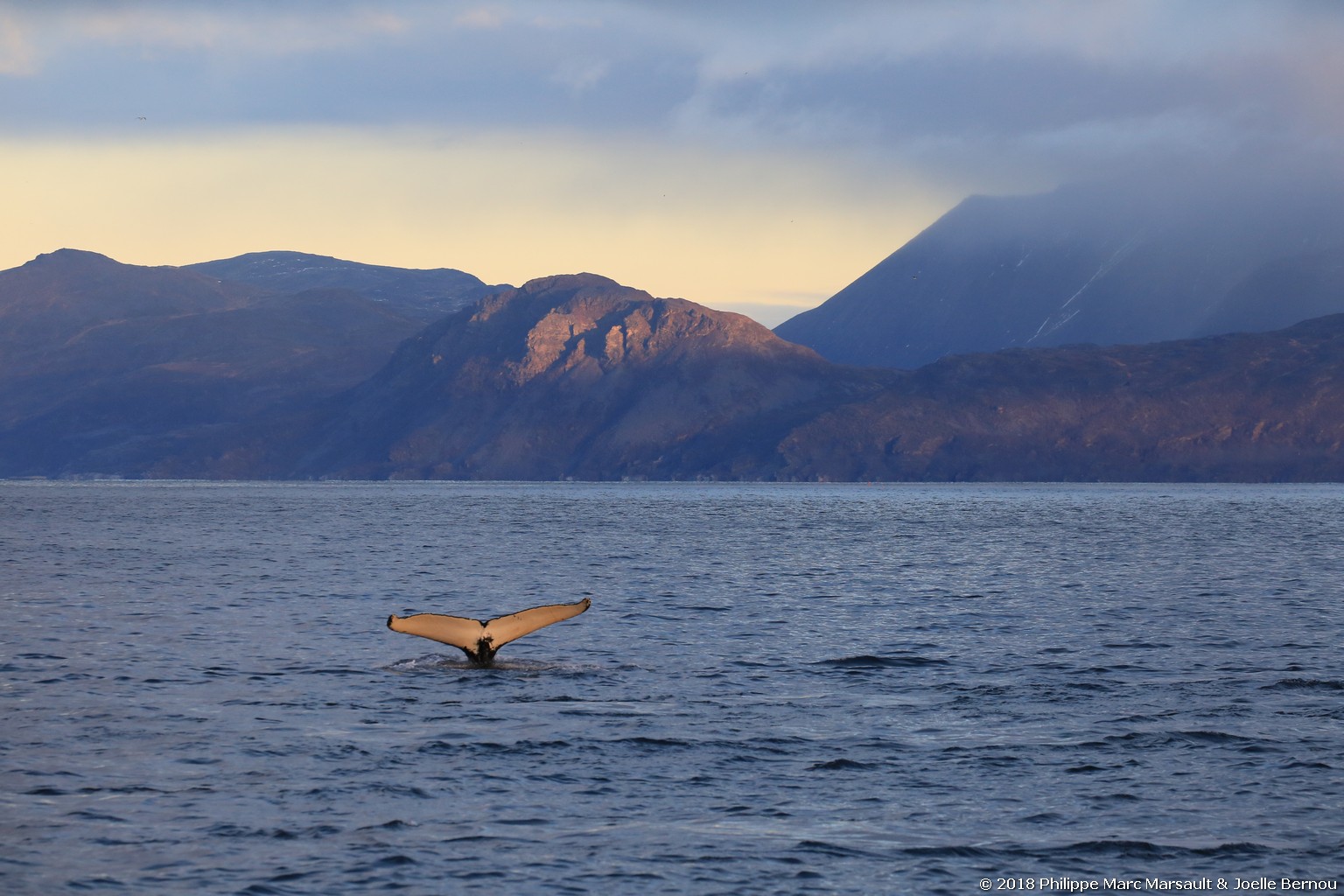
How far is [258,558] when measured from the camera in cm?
9800

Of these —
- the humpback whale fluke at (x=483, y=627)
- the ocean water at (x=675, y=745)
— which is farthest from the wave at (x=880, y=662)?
the humpback whale fluke at (x=483, y=627)

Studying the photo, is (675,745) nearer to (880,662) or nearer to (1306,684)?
(880,662)

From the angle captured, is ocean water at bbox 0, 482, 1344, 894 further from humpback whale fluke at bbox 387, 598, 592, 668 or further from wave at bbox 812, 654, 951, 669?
humpback whale fluke at bbox 387, 598, 592, 668

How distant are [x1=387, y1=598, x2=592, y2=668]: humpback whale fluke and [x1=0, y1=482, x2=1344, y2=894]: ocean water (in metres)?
0.98

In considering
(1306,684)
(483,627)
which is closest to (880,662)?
(1306,684)

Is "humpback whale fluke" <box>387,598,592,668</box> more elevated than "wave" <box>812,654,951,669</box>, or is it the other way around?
"humpback whale fluke" <box>387,598,592,668</box>

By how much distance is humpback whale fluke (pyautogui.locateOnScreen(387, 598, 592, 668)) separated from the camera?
35.3 metres

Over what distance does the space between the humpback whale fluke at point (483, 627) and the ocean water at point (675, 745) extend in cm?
98

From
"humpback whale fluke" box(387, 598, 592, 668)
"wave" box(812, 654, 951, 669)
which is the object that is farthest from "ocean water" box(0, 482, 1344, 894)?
"humpback whale fluke" box(387, 598, 592, 668)

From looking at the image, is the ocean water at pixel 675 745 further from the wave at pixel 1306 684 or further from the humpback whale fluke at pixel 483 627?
the humpback whale fluke at pixel 483 627

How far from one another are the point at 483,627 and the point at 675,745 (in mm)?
10615

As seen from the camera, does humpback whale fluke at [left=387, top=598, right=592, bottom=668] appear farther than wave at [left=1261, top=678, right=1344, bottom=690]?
No

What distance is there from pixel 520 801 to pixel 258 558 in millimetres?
77835

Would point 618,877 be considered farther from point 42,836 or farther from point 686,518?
point 686,518
